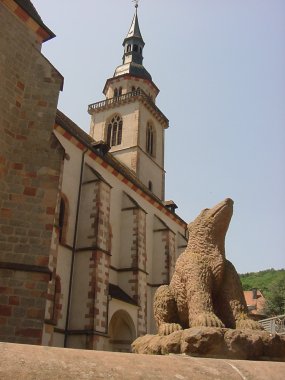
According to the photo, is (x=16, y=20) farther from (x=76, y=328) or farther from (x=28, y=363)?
(x=76, y=328)

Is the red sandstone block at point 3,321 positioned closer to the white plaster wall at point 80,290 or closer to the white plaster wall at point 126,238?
the white plaster wall at point 80,290

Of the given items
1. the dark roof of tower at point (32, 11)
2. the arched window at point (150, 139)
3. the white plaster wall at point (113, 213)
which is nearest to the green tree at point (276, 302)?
the white plaster wall at point (113, 213)

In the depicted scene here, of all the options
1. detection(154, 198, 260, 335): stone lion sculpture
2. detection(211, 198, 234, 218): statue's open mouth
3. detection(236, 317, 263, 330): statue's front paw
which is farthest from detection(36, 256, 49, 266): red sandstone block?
detection(236, 317, 263, 330): statue's front paw

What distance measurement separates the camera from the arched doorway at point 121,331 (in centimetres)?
1791

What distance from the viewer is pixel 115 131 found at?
30812mm

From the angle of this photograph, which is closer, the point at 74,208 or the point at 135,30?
the point at 74,208

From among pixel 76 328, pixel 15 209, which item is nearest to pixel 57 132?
pixel 76 328

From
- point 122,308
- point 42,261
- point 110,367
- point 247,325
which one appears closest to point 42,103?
point 42,261

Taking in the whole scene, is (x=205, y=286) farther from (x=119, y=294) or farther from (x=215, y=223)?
(x=119, y=294)

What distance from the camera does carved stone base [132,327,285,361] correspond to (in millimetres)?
3184

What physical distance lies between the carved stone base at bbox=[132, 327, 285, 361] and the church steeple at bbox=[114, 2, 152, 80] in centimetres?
3204

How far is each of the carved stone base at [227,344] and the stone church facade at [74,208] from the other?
12.2 ft

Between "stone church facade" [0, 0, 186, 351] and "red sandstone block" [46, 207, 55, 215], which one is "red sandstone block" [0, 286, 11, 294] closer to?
"stone church facade" [0, 0, 186, 351]

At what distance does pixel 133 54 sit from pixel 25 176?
31554mm
